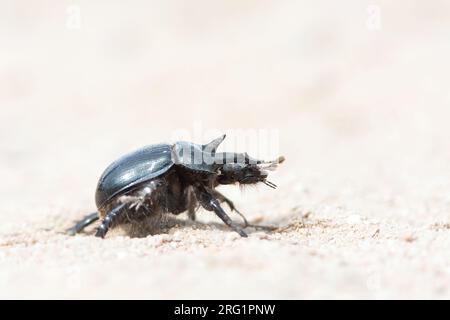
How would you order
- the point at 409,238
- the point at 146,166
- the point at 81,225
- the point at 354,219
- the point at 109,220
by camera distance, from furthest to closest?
the point at 81,225
the point at 354,219
the point at 146,166
the point at 109,220
the point at 409,238

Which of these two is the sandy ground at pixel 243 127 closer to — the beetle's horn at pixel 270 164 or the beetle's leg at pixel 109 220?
the beetle's leg at pixel 109 220

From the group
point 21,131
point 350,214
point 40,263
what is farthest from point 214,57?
point 40,263

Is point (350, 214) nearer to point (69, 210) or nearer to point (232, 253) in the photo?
point (232, 253)

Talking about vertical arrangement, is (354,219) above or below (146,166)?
below

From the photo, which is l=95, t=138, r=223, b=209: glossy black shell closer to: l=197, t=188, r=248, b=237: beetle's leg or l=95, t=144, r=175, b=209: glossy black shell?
l=95, t=144, r=175, b=209: glossy black shell

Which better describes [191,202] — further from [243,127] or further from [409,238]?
[243,127]

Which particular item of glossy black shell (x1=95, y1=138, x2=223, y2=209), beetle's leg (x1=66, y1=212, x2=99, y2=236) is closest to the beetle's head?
glossy black shell (x1=95, y1=138, x2=223, y2=209)

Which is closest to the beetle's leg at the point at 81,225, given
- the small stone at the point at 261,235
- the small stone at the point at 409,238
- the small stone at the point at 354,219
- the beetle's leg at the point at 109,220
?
the beetle's leg at the point at 109,220

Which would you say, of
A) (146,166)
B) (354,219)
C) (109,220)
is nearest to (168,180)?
(146,166)

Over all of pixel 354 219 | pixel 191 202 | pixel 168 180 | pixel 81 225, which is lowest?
pixel 81 225
